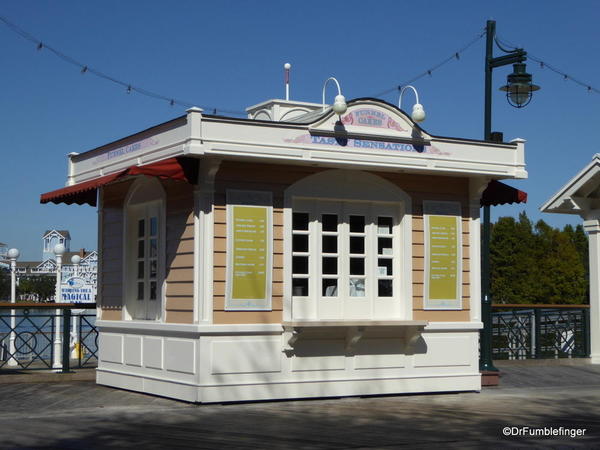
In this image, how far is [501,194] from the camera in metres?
15.6

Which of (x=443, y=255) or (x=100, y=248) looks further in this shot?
(x=100, y=248)

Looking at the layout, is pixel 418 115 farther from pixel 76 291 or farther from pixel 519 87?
pixel 76 291

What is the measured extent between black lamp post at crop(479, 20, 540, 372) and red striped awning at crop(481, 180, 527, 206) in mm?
225

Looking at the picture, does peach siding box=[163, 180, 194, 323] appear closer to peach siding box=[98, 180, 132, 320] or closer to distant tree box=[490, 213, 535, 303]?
peach siding box=[98, 180, 132, 320]

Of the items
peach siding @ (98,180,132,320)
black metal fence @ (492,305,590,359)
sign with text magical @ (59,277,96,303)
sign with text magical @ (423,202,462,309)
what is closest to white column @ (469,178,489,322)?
sign with text magical @ (423,202,462,309)

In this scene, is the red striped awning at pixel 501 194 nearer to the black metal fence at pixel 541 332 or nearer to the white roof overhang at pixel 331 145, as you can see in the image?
the white roof overhang at pixel 331 145

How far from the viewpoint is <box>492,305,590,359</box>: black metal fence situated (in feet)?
63.8

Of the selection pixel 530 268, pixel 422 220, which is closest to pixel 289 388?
pixel 422 220

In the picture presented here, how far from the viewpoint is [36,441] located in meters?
9.71

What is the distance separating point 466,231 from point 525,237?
41148 millimetres

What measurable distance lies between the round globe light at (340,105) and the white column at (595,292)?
8.44 m

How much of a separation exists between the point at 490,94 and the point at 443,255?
330cm

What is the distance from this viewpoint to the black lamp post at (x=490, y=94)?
1577 cm

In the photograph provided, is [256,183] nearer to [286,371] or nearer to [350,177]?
[350,177]
